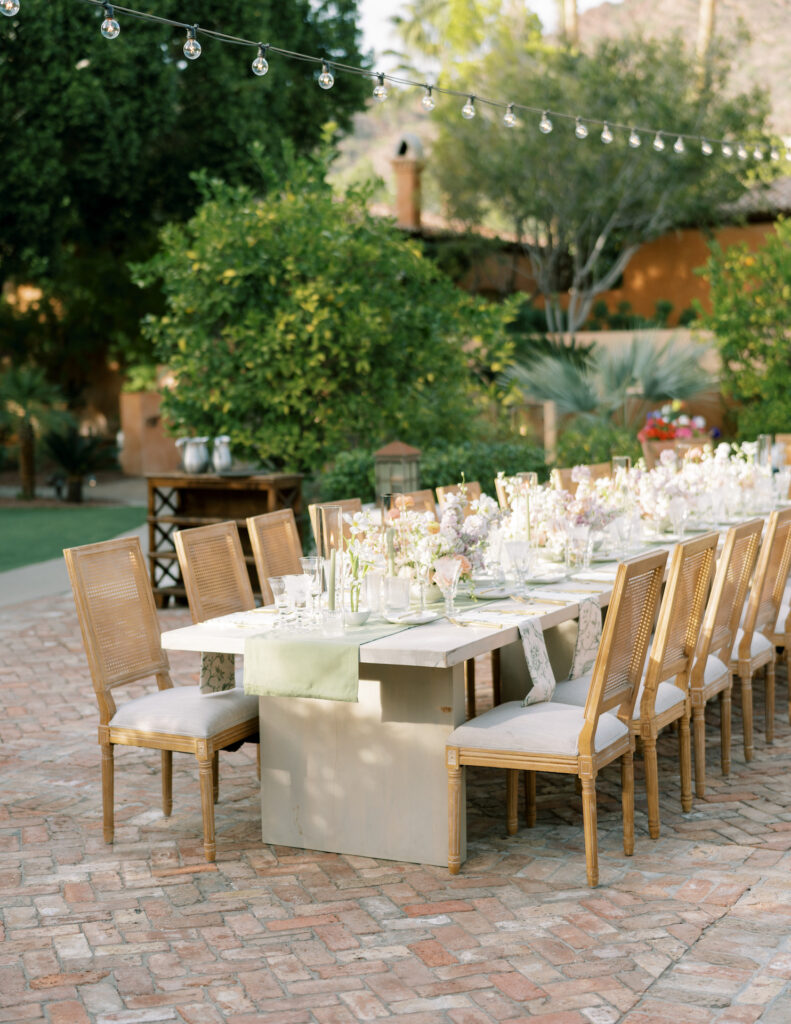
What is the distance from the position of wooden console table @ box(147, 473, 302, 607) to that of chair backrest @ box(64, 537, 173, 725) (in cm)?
440

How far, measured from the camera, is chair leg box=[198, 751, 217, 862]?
15.0 ft

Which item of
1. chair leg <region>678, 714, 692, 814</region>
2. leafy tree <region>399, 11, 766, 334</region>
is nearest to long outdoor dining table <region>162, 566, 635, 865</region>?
chair leg <region>678, 714, 692, 814</region>

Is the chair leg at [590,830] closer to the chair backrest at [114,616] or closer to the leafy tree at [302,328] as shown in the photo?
the chair backrest at [114,616]

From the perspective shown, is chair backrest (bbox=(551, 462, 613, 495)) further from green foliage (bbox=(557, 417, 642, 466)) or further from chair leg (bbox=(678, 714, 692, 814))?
chair leg (bbox=(678, 714, 692, 814))

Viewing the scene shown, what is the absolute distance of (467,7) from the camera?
1286 inches

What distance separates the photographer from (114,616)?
4922 mm

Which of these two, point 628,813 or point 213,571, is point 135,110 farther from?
point 628,813

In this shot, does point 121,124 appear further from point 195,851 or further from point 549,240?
point 195,851

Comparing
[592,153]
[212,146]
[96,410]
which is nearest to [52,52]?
[212,146]

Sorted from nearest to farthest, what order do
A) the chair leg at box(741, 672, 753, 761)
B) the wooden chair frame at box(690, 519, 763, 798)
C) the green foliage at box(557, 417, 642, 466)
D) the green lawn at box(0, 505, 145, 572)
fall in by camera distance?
the wooden chair frame at box(690, 519, 763, 798) → the chair leg at box(741, 672, 753, 761) → the green foliage at box(557, 417, 642, 466) → the green lawn at box(0, 505, 145, 572)

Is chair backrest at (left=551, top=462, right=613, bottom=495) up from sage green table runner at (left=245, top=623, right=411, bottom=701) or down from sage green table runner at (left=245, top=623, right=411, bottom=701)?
up

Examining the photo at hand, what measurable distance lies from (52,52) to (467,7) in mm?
19353

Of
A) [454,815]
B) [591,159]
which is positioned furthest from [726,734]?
[591,159]

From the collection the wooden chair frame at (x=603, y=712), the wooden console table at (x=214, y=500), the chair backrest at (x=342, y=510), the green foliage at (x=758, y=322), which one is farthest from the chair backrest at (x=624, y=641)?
the green foliage at (x=758, y=322)
